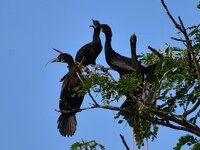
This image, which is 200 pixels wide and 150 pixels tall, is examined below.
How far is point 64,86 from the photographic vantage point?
11.4 metres

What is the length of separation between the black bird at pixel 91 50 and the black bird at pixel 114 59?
0.97 ft

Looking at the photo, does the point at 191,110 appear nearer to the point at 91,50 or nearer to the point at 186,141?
the point at 186,141

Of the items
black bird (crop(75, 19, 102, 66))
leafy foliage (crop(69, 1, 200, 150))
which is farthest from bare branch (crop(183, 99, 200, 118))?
black bird (crop(75, 19, 102, 66))

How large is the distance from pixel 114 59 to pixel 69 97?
1.37 m

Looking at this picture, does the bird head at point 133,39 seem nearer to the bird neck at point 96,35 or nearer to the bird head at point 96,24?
the bird neck at point 96,35

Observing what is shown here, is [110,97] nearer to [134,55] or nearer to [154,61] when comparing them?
[154,61]

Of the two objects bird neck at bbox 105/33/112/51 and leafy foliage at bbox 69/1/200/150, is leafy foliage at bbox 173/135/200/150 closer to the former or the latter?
leafy foliage at bbox 69/1/200/150

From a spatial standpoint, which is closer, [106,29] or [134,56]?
[134,56]

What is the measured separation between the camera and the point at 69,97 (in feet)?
37.6

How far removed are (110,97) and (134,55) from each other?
64.0 inches

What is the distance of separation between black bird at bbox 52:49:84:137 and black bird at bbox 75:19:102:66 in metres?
0.70

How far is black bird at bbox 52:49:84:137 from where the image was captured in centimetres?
1116

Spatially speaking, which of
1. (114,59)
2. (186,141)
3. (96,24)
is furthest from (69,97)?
(186,141)

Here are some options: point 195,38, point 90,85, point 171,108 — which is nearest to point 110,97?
point 90,85
